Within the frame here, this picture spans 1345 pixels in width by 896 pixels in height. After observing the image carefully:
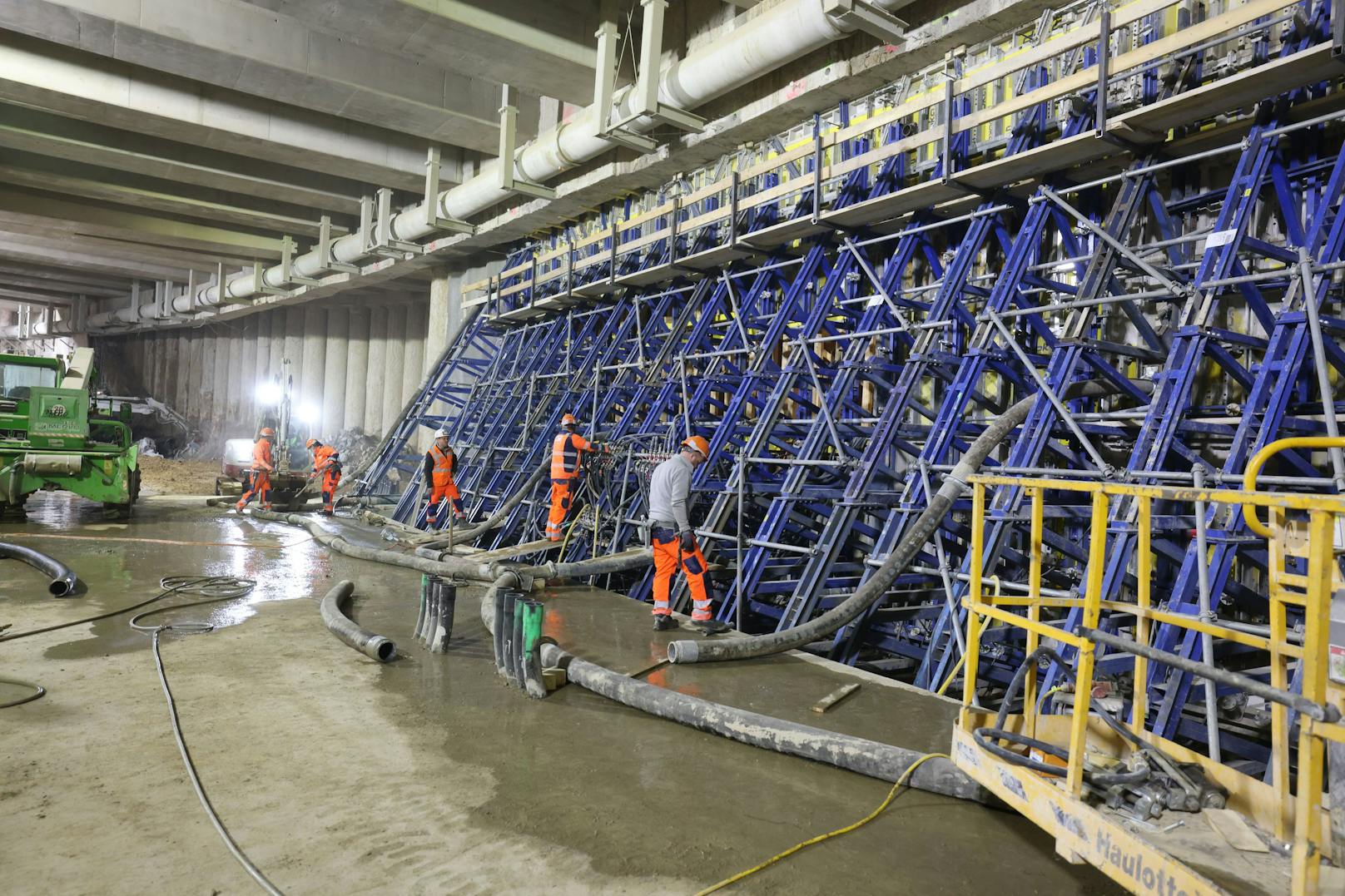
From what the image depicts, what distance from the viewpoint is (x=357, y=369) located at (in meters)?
26.3

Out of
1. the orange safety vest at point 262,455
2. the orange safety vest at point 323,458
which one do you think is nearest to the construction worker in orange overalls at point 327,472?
the orange safety vest at point 323,458

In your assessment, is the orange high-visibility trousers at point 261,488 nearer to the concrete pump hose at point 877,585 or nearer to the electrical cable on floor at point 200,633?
the electrical cable on floor at point 200,633

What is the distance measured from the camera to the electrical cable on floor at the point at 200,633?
3339 millimetres

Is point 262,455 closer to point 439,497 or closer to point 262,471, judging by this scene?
point 262,471

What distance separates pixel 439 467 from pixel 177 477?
15.4 m

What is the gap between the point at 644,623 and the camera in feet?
25.7

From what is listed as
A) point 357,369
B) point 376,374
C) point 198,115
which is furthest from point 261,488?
point 357,369

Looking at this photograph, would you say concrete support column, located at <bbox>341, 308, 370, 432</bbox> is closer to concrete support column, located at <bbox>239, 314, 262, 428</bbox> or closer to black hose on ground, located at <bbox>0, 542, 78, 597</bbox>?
concrete support column, located at <bbox>239, 314, 262, 428</bbox>

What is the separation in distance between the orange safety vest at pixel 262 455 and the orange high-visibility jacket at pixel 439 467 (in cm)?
477

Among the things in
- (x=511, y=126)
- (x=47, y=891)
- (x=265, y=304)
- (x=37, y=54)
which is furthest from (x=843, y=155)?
(x=265, y=304)

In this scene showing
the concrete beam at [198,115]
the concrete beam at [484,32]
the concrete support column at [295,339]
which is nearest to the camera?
the concrete beam at [484,32]

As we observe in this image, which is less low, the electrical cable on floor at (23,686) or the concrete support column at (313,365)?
the concrete support column at (313,365)

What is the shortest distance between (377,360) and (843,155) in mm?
18600

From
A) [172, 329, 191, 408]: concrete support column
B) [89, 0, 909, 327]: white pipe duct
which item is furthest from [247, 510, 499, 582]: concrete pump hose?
[172, 329, 191, 408]: concrete support column
